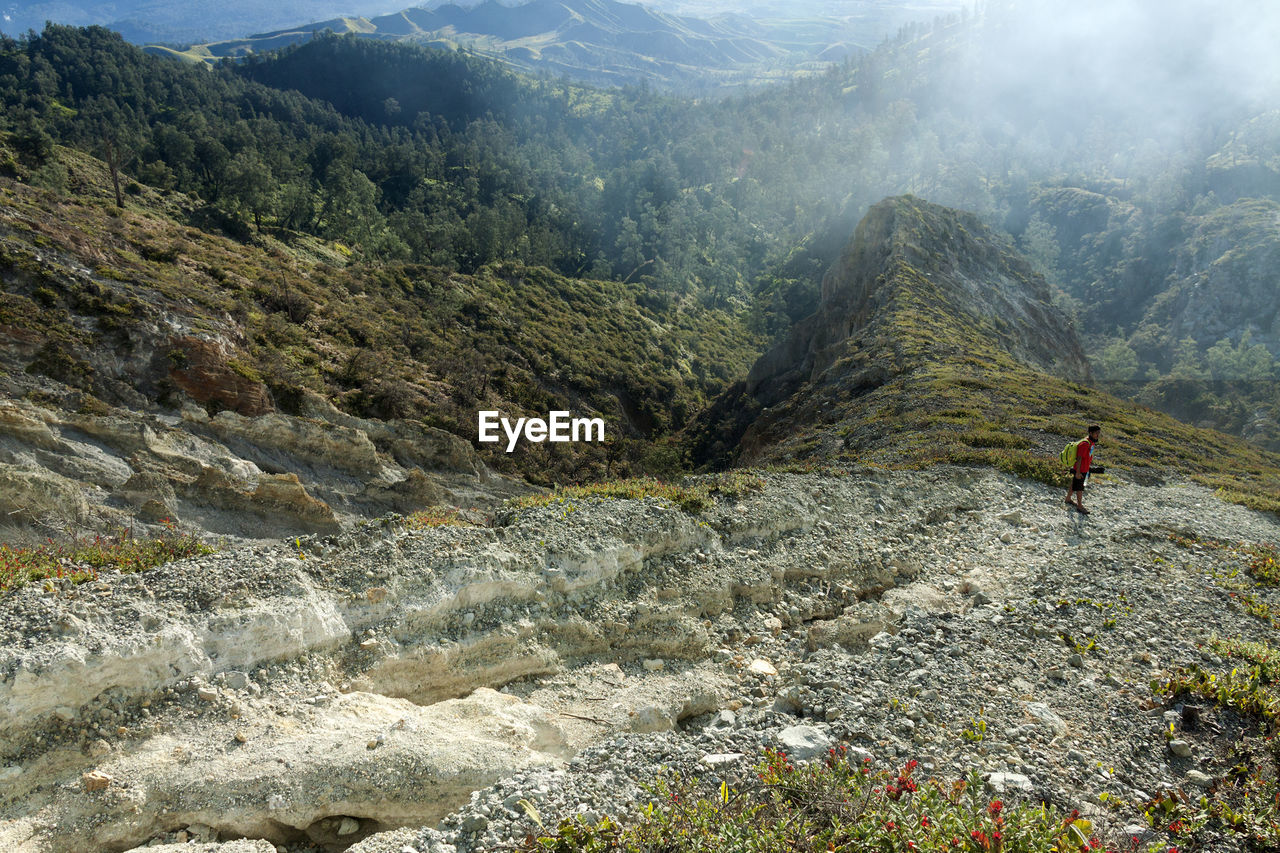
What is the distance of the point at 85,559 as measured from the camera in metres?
9.51

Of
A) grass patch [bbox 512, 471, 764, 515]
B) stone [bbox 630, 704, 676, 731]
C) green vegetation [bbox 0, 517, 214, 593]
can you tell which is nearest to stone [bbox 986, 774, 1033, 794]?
stone [bbox 630, 704, 676, 731]

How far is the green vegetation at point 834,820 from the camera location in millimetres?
6297

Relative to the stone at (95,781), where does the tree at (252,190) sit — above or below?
above

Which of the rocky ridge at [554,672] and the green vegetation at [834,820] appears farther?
the rocky ridge at [554,672]

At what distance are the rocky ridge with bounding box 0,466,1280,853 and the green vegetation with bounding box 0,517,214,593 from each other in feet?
1.63

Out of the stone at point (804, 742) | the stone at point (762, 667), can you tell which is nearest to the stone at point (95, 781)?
the stone at point (804, 742)

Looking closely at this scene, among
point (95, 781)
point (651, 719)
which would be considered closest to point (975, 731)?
point (651, 719)

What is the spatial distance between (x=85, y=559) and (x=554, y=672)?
7.28 meters

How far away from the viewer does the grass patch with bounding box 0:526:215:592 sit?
8.77 meters

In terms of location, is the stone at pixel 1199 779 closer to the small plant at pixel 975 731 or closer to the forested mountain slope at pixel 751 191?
the small plant at pixel 975 731

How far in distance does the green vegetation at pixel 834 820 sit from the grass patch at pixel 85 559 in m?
7.08

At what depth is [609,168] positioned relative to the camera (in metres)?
187

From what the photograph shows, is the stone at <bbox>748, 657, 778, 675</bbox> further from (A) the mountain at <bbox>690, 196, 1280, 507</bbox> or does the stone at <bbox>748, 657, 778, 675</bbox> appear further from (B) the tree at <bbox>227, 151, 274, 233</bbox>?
(B) the tree at <bbox>227, 151, 274, 233</bbox>

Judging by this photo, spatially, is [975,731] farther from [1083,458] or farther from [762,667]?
[1083,458]
